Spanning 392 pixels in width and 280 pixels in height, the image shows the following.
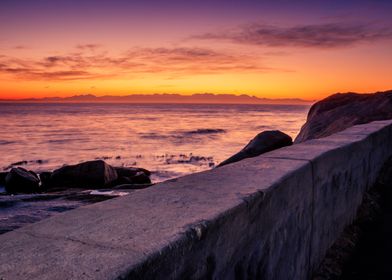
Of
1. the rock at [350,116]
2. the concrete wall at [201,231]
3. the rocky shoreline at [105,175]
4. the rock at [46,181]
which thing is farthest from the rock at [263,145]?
the concrete wall at [201,231]

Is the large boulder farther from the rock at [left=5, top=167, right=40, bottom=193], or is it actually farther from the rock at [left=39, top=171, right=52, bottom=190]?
the rock at [left=5, top=167, right=40, bottom=193]

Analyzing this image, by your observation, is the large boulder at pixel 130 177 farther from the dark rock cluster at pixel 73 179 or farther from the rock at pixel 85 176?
the rock at pixel 85 176

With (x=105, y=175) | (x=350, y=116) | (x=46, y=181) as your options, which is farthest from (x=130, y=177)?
(x=350, y=116)

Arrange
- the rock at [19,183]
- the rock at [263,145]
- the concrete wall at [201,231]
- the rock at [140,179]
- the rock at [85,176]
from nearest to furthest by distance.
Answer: the concrete wall at [201,231], the rock at [263,145], the rock at [85,176], the rock at [19,183], the rock at [140,179]

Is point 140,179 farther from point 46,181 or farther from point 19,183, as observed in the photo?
point 19,183

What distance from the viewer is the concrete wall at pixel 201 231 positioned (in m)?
1.21

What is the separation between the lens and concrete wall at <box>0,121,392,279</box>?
47.6 inches

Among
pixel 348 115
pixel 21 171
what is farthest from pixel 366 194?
pixel 21 171

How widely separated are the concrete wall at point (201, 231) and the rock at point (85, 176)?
11.0 metres

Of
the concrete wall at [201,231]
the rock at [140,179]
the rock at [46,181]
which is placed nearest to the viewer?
the concrete wall at [201,231]

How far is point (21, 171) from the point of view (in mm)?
14344

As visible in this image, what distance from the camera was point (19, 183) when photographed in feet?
44.8

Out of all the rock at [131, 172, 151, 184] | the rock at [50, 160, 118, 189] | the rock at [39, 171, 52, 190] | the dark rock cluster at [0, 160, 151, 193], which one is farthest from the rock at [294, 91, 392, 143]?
the rock at [39, 171, 52, 190]

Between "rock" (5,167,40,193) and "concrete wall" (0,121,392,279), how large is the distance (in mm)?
12481
